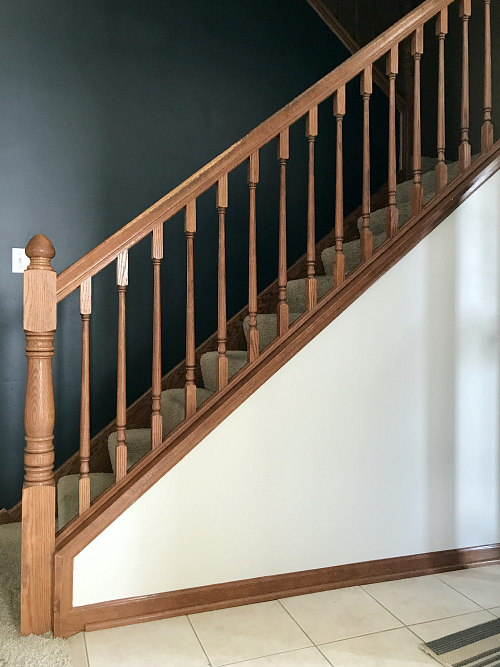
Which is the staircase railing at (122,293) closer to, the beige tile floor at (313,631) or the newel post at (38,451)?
the newel post at (38,451)

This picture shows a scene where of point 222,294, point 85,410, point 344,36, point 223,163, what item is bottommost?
point 85,410

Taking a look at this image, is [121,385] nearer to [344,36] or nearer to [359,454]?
[359,454]

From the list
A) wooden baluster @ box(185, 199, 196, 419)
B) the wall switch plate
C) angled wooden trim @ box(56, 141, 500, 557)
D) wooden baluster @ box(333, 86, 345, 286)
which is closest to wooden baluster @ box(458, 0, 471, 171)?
angled wooden trim @ box(56, 141, 500, 557)

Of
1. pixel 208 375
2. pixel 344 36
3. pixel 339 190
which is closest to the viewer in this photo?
pixel 339 190

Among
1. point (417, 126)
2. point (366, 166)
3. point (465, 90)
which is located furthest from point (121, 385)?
point (465, 90)

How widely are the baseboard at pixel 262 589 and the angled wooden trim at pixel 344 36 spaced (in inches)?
103

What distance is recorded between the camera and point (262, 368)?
1904 millimetres

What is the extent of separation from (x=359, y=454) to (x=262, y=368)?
517 mm

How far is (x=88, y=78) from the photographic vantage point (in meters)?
2.73

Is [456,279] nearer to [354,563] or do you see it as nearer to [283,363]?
[283,363]

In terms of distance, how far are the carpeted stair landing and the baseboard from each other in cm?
40

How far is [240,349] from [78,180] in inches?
47.0

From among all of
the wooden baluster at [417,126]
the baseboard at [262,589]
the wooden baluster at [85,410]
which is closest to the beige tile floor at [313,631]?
the baseboard at [262,589]

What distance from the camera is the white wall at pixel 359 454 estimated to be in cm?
182
